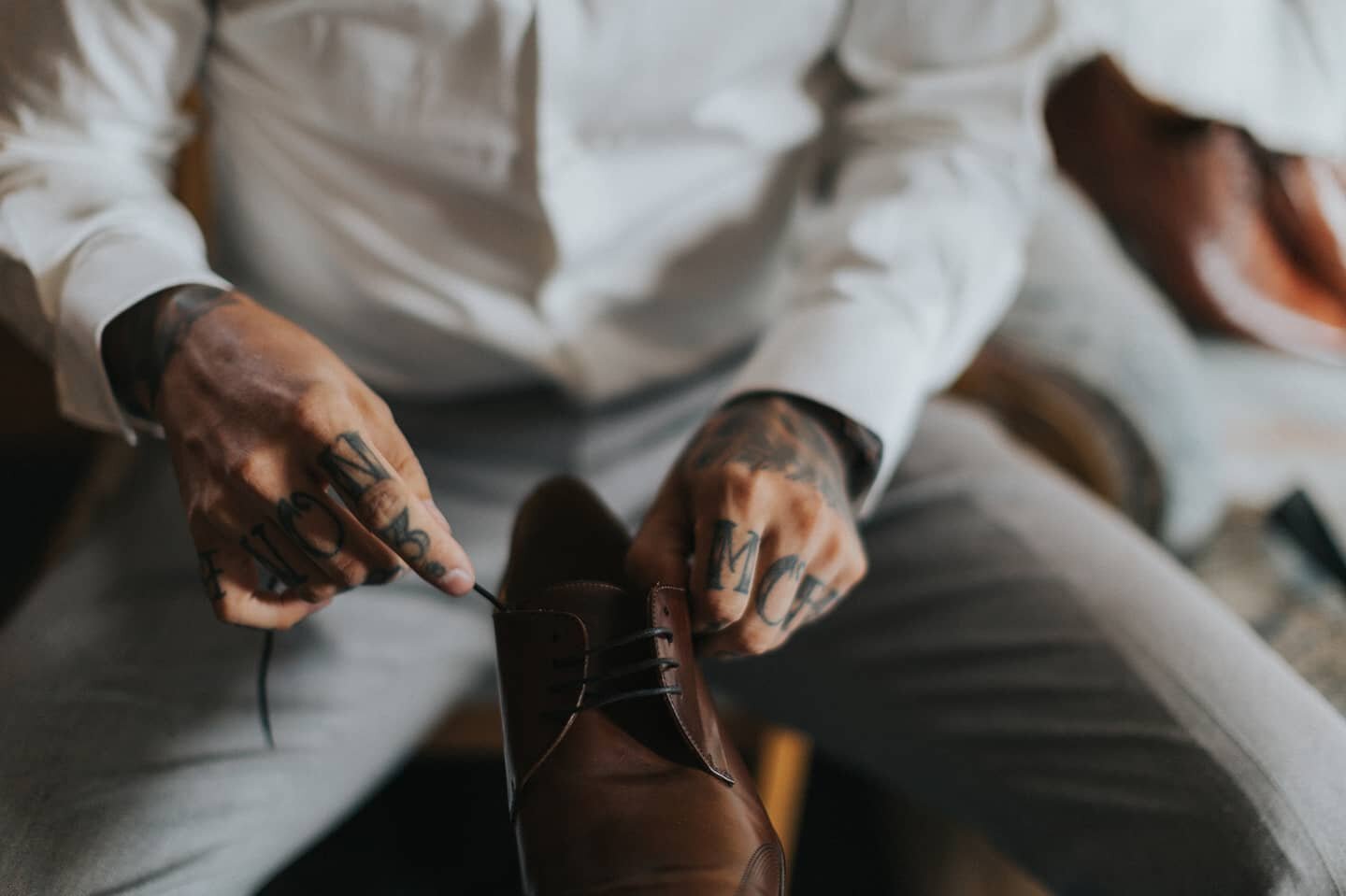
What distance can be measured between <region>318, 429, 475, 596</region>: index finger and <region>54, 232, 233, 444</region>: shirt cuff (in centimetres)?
21

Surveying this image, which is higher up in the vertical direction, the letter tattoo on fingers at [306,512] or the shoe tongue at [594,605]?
the letter tattoo on fingers at [306,512]

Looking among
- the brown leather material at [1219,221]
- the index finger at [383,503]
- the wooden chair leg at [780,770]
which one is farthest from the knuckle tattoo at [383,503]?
the brown leather material at [1219,221]

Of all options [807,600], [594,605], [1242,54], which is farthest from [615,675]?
[1242,54]

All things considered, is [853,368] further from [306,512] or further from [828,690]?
[306,512]

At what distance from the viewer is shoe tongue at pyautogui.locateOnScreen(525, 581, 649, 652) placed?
552 mm

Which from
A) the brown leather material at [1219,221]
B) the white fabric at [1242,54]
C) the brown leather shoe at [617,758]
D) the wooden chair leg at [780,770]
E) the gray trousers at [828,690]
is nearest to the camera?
the brown leather shoe at [617,758]

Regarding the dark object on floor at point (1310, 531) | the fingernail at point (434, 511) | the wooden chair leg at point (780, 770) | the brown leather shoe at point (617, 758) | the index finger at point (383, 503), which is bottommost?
the wooden chair leg at point (780, 770)

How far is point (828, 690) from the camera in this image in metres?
0.80

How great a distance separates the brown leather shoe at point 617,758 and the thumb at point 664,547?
23 millimetres

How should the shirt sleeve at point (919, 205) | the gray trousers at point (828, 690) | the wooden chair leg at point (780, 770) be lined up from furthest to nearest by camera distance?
the wooden chair leg at point (780, 770), the shirt sleeve at point (919, 205), the gray trousers at point (828, 690)

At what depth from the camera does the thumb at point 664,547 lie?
0.59m

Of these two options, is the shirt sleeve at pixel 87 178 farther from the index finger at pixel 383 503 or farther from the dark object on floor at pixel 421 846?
the dark object on floor at pixel 421 846

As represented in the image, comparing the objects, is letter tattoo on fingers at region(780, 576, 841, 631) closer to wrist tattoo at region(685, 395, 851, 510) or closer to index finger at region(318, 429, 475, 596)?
wrist tattoo at region(685, 395, 851, 510)

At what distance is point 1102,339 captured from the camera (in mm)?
1063
